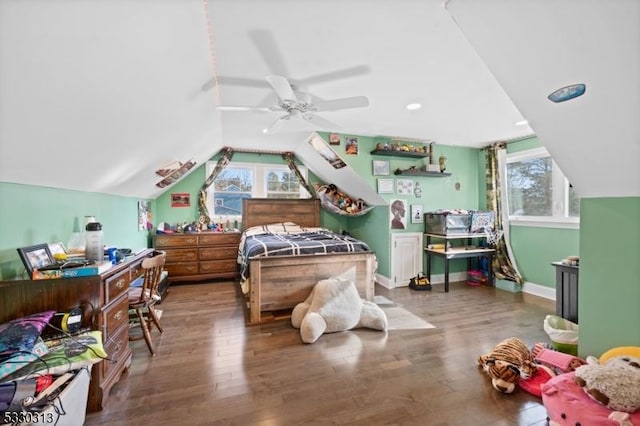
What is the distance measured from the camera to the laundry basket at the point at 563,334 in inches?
84.5

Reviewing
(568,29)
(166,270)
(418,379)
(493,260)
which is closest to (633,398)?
(418,379)

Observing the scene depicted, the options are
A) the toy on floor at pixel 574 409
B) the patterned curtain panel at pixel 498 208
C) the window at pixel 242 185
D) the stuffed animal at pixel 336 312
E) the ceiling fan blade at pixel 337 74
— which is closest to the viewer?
the toy on floor at pixel 574 409

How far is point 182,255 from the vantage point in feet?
14.1

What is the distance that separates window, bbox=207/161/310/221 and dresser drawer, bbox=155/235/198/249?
0.73 metres

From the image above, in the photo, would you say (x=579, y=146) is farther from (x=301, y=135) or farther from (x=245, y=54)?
(x=301, y=135)

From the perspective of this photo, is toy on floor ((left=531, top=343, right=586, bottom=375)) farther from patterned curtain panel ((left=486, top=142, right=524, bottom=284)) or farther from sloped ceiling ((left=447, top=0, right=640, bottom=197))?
patterned curtain panel ((left=486, top=142, right=524, bottom=284))

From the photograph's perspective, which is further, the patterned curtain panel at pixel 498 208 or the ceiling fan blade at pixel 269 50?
the patterned curtain panel at pixel 498 208

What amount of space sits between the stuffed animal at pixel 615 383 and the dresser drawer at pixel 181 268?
463 cm

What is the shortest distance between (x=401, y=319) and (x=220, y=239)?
323cm

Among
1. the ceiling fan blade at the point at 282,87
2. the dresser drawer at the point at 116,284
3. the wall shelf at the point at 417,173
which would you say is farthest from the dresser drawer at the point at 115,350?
the wall shelf at the point at 417,173

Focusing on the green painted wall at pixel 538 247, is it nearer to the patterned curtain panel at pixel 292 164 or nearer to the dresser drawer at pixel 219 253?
the patterned curtain panel at pixel 292 164

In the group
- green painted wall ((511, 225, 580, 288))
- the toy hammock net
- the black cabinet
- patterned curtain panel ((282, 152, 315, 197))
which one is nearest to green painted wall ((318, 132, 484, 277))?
the toy hammock net

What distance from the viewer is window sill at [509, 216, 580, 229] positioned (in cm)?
346

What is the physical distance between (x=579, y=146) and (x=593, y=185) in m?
0.33
